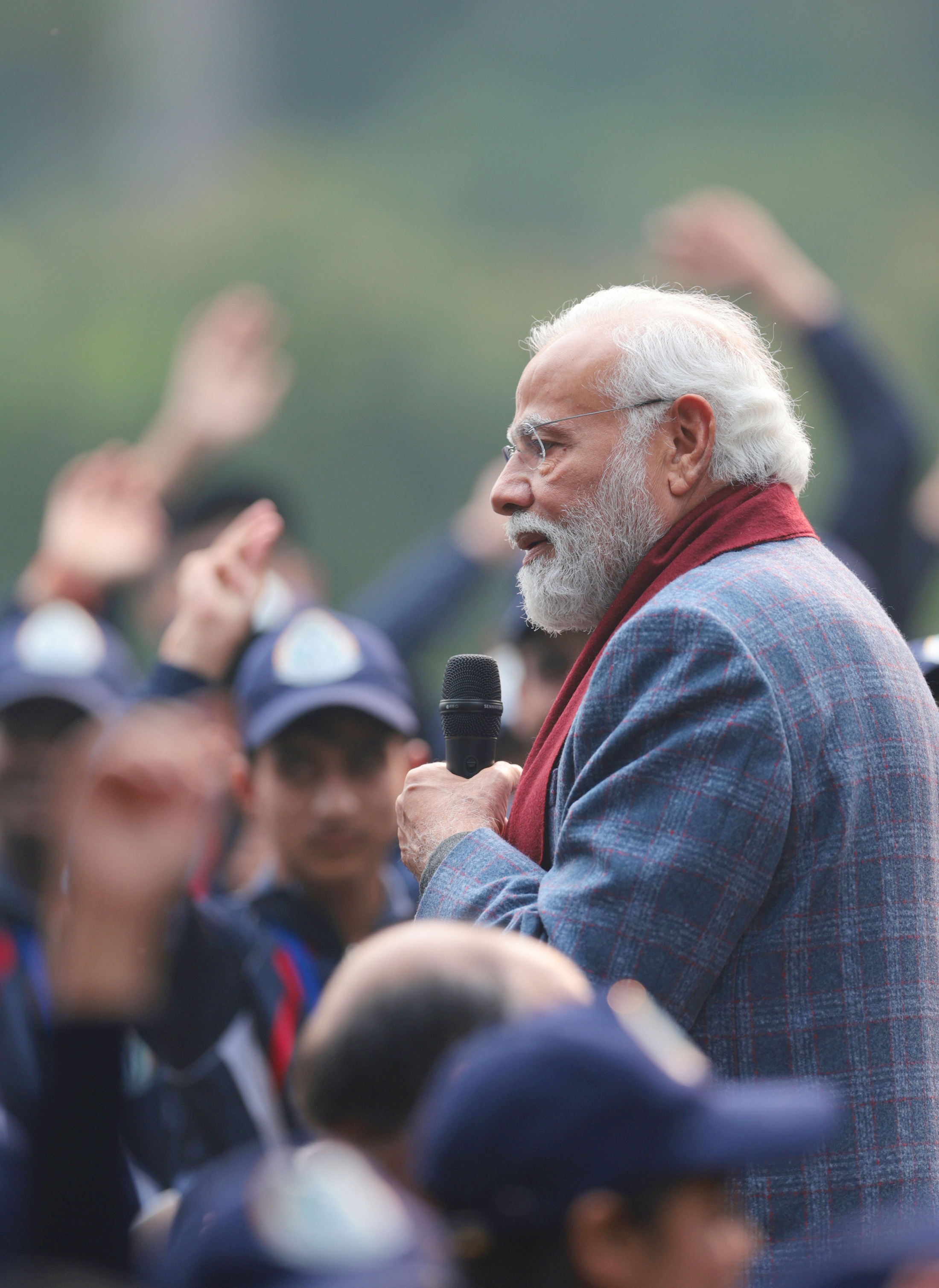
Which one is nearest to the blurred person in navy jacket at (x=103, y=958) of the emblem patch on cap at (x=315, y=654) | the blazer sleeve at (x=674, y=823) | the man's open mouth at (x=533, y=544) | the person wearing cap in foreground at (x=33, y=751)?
the blazer sleeve at (x=674, y=823)

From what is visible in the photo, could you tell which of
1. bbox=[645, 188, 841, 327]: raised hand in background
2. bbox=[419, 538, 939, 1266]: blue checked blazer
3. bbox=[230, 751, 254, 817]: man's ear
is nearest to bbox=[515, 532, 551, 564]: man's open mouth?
bbox=[419, 538, 939, 1266]: blue checked blazer

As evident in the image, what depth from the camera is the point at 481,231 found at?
32.3 feet

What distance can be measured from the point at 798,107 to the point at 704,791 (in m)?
8.71

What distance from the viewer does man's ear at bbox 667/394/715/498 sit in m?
2.46

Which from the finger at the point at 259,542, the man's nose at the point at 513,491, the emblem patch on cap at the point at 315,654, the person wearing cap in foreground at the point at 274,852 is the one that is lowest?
the person wearing cap in foreground at the point at 274,852

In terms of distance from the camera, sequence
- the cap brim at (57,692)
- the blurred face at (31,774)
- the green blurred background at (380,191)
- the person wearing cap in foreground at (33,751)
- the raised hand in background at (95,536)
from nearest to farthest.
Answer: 1. the person wearing cap in foreground at (33,751)
2. the blurred face at (31,774)
3. the cap brim at (57,692)
4. the raised hand in background at (95,536)
5. the green blurred background at (380,191)

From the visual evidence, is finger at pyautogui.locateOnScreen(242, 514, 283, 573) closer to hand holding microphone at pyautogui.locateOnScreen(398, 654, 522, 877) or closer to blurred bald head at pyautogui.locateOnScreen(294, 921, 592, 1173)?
hand holding microphone at pyautogui.locateOnScreen(398, 654, 522, 877)

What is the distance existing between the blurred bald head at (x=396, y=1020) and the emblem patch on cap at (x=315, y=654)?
2.45 m

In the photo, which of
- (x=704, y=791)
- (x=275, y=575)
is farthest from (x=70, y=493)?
(x=704, y=791)

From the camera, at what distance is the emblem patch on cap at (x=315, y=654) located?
3.96 metres

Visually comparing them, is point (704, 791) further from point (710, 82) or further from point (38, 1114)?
point (710, 82)

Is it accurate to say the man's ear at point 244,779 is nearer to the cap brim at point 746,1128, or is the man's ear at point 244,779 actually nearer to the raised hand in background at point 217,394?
the raised hand in background at point 217,394

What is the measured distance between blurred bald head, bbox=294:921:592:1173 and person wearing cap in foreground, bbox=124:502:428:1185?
133 cm

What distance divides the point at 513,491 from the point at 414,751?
1.31 meters
